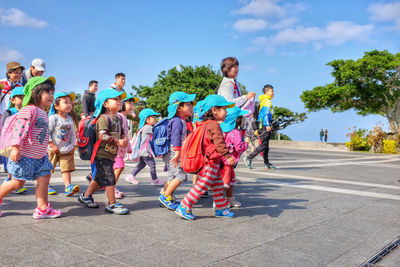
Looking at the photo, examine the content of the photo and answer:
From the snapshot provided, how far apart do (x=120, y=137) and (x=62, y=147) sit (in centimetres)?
106

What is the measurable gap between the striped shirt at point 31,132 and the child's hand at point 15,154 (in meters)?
0.05

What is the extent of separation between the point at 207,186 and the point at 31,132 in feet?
6.19

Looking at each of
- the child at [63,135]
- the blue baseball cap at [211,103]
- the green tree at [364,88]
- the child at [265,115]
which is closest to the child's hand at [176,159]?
the blue baseball cap at [211,103]

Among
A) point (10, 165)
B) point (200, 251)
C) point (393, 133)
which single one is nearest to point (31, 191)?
point (10, 165)

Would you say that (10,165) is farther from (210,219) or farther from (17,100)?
(210,219)

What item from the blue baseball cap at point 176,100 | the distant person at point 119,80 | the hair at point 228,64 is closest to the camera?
the blue baseball cap at point 176,100

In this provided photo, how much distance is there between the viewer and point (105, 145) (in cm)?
407

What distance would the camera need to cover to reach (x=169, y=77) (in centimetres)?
4569

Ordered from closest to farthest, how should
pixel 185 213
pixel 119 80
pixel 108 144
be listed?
pixel 185 213, pixel 108 144, pixel 119 80

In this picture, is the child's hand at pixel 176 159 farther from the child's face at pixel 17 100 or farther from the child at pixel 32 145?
the child's face at pixel 17 100

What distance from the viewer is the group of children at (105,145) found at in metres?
3.58

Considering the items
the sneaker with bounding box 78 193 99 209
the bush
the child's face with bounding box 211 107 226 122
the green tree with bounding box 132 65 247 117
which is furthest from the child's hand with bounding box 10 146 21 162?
the green tree with bounding box 132 65 247 117

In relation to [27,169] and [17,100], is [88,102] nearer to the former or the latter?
[17,100]

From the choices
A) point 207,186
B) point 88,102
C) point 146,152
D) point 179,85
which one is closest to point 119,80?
point 88,102
